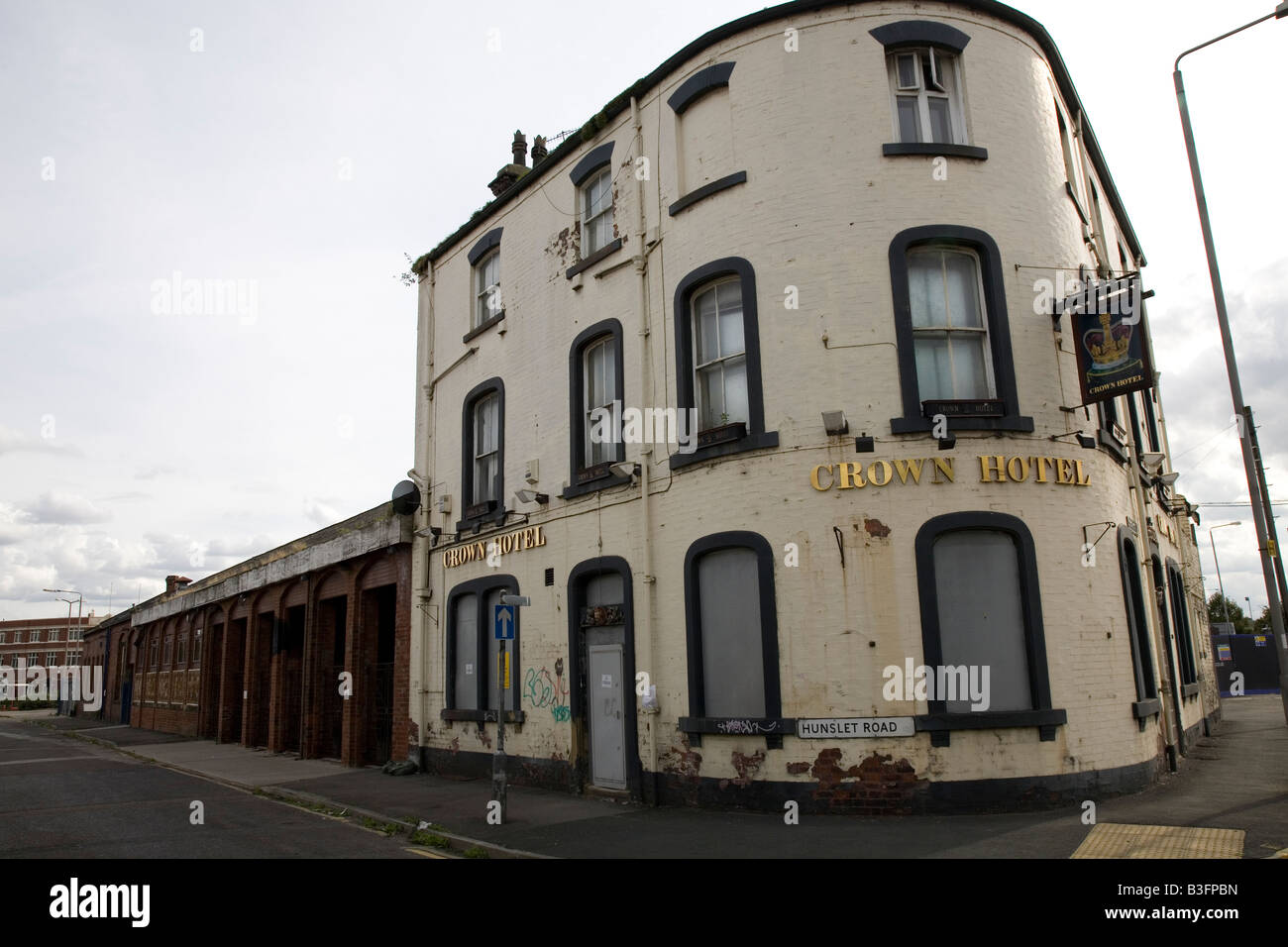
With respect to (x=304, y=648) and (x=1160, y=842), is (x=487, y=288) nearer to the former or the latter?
(x=304, y=648)

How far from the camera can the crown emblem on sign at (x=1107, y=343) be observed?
11188mm

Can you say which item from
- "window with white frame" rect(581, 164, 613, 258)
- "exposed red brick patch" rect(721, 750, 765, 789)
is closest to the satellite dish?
"window with white frame" rect(581, 164, 613, 258)

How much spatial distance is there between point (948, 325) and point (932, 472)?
7.17ft

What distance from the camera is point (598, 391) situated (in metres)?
15.0

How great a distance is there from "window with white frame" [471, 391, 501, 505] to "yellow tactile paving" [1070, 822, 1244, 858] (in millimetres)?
11661

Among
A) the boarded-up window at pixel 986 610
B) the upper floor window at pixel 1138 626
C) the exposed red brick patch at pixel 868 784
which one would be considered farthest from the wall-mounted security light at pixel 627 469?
the upper floor window at pixel 1138 626

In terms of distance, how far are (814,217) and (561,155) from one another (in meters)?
6.12

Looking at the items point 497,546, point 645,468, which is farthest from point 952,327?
point 497,546

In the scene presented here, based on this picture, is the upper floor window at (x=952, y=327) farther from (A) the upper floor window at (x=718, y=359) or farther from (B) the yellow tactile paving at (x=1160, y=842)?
(B) the yellow tactile paving at (x=1160, y=842)

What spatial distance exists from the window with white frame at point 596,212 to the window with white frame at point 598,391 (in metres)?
1.77

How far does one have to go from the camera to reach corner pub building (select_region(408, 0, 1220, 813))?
10820 mm

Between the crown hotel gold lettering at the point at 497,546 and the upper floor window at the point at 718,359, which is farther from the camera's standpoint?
the crown hotel gold lettering at the point at 497,546
